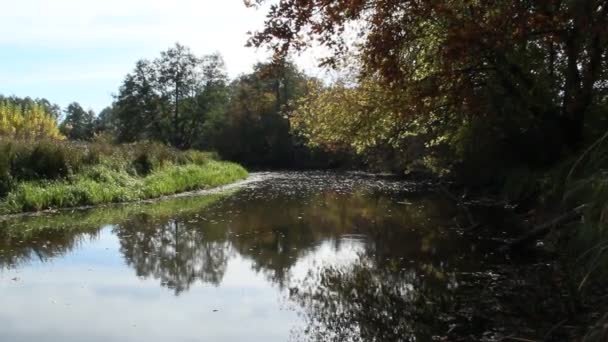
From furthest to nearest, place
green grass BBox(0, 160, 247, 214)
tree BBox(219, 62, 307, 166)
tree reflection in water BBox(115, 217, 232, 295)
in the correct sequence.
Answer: tree BBox(219, 62, 307, 166) < green grass BBox(0, 160, 247, 214) < tree reflection in water BBox(115, 217, 232, 295)

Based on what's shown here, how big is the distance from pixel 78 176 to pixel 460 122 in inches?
478

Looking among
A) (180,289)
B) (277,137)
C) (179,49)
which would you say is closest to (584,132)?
(180,289)

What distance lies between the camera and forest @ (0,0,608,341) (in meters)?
7.03

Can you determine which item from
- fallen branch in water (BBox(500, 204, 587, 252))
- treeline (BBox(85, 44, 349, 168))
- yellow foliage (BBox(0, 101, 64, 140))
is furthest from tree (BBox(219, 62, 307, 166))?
fallen branch in water (BBox(500, 204, 587, 252))

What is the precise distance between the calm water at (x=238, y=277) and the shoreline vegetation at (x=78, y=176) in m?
1.28

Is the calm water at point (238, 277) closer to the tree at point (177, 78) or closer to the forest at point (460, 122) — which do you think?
the forest at point (460, 122)

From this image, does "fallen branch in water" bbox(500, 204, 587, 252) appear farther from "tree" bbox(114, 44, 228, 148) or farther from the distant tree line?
"tree" bbox(114, 44, 228, 148)

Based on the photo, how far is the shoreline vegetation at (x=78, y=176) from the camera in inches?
653

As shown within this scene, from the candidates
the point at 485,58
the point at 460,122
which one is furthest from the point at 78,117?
the point at 485,58

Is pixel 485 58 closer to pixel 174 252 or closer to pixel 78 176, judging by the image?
pixel 174 252

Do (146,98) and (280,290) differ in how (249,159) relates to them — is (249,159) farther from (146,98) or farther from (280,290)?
(280,290)

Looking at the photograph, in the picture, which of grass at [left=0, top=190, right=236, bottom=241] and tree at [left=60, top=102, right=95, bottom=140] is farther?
tree at [left=60, top=102, right=95, bottom=140]

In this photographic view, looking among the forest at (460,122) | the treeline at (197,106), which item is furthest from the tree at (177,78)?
the forest at (460,122)

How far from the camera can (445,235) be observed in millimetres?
13828
